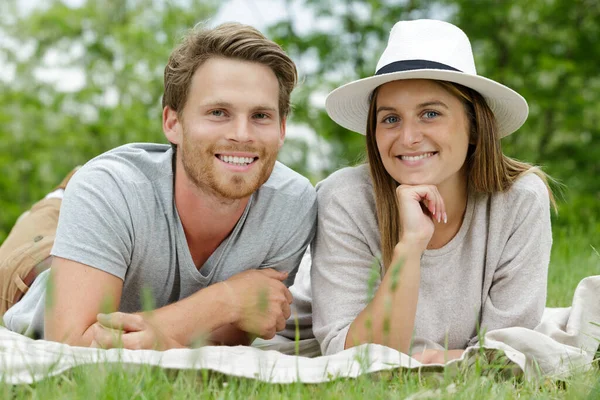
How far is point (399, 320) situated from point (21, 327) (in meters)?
1.79

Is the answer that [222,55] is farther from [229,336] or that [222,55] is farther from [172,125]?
[229,336]

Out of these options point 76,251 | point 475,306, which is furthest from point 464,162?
point 76,251

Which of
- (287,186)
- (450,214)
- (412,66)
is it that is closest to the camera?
(412,66)

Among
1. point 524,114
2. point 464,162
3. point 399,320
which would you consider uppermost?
point 524,114

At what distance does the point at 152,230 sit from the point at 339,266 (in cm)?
83

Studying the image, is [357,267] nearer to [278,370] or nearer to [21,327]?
[278,370]

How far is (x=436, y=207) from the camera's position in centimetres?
313

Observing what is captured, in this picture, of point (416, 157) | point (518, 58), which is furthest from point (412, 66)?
point (518, 58)

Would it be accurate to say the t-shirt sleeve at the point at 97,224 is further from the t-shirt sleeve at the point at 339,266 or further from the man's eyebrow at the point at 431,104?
the man's eyebrow at the point at 431,104

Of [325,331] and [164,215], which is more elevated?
[164,215]

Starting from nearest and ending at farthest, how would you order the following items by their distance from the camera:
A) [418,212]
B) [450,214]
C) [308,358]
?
[308,358] < [418,212] < [450,214]

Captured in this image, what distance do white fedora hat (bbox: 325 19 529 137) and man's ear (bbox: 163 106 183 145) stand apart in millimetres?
715

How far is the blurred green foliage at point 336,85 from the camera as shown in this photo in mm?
10070

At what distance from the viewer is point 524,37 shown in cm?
1033
